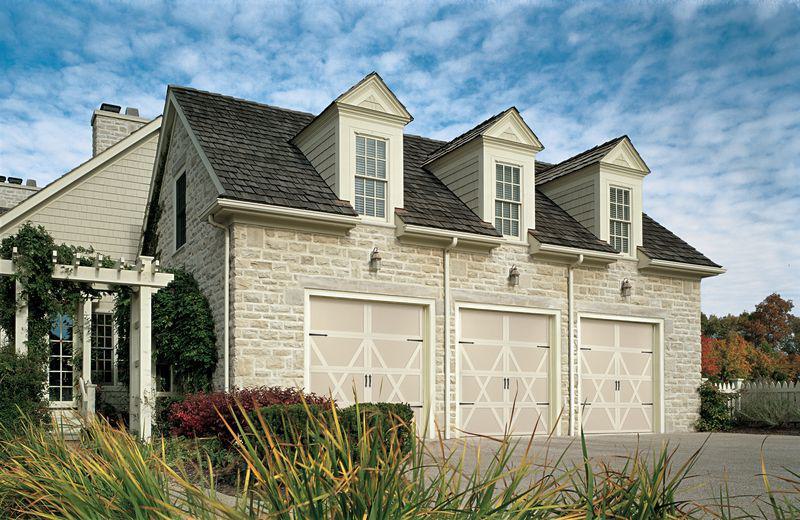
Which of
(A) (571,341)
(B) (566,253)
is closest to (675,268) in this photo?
(B) (566,253)

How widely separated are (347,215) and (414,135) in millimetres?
6134

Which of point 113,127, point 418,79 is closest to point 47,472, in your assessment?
point 418,79

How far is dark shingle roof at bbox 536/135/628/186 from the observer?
18078mm

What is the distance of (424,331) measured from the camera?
14.8 m

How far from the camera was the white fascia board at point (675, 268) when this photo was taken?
1781 cm

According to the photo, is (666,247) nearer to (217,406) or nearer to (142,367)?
(217,406)

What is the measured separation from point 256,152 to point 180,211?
287 cm

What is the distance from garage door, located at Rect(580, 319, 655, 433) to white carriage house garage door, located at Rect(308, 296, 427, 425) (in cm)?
431

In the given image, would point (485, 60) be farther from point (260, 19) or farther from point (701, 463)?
point (701, 463)

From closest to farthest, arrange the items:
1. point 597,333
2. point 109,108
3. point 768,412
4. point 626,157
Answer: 1. point 597,333
2. point 626,157
3. point 768,412
4. point 109,108

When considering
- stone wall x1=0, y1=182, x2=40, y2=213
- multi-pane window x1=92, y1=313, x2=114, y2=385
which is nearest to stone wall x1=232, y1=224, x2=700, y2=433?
multi-pane window x1=92, y1=313, x2=114, y2=385

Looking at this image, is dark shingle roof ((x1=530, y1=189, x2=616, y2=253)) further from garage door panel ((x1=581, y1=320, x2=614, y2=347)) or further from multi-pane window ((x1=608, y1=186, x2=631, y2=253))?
garage door panel ((x1=581, y1=320, x2=614, y2=347))

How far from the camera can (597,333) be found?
1725 cm

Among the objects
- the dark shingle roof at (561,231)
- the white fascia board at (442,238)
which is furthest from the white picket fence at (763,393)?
the white fascia board at (442,238)
